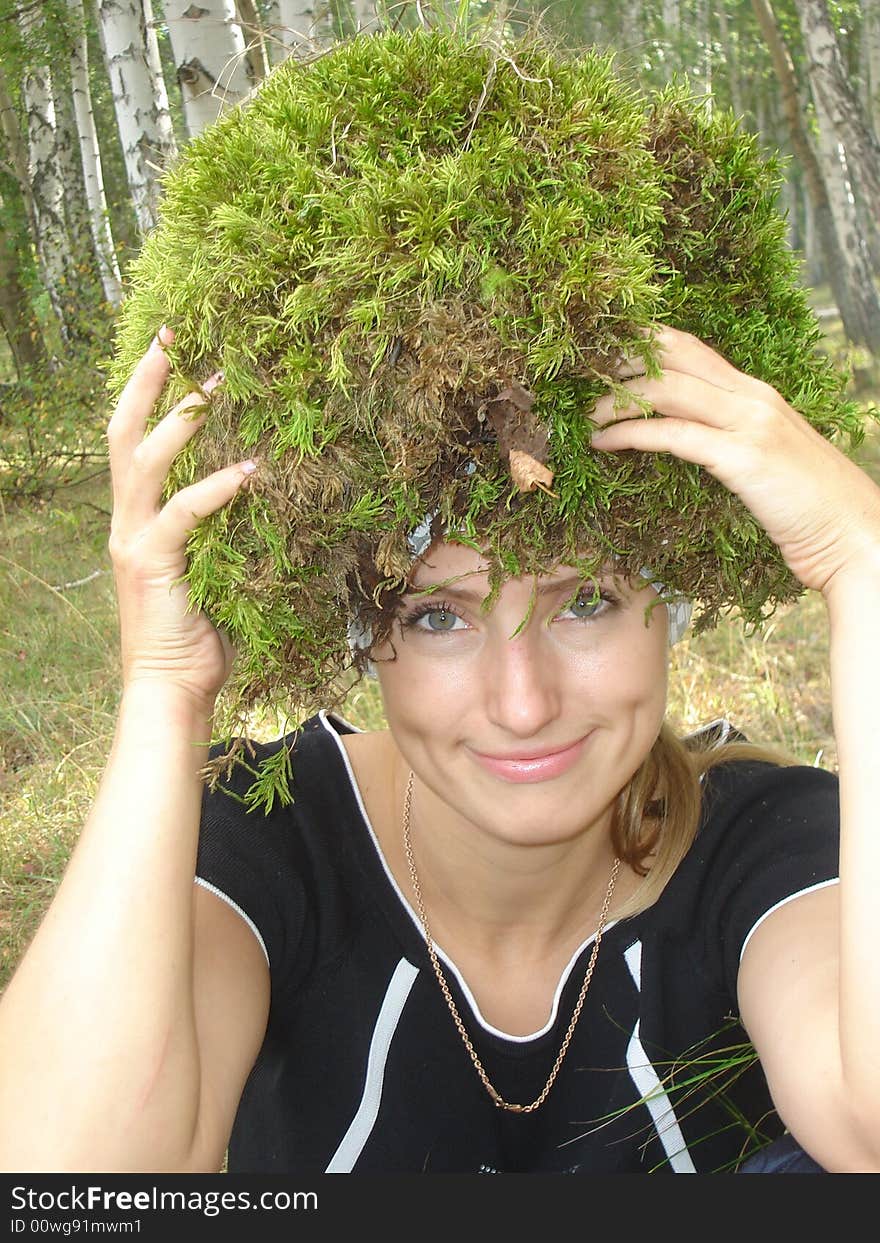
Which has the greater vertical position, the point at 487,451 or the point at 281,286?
the point at 281,286

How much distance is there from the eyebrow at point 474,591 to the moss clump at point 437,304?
55 millimetres

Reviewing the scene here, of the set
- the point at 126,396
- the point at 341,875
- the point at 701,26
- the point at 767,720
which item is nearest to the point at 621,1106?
the point at 341,875

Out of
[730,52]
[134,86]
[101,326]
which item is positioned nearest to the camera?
[134,86]

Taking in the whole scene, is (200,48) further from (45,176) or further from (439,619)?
(45,176)

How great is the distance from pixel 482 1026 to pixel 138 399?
1464 millimetres

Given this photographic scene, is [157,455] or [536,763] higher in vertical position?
[157,455]

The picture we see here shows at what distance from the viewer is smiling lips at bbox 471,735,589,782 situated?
1839 mm

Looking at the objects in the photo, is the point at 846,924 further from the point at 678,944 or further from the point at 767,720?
the point at 767,720

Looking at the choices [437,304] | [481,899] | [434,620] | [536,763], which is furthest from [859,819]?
[437,304]

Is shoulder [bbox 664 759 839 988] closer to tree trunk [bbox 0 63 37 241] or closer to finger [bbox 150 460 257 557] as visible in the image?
finger [bbox 150 460 257 557]

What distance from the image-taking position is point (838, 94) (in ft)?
30.4

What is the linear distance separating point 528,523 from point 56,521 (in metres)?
6.89

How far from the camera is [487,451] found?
5.10 ft

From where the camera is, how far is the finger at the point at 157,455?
151cm
